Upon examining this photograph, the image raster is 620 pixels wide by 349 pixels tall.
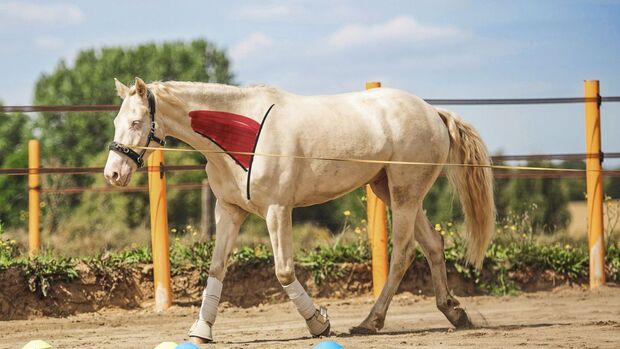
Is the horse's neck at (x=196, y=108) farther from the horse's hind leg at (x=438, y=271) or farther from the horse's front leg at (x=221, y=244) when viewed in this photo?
the horse's hind leg at (x=438, y=271)

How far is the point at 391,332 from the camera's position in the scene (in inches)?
265

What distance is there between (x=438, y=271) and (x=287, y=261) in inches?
57.5

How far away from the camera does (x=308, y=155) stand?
20.7ft

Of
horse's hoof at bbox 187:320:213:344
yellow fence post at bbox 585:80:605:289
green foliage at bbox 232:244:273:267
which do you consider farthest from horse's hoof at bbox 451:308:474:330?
yellow fence post at bbox 585:80:605:289

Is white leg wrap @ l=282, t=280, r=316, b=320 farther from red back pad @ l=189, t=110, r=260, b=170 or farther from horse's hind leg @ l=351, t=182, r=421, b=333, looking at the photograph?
red back pad @ l=189, t=110, r=260, b=170

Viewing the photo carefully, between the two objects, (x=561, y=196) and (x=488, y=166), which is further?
(x=561, y=196)

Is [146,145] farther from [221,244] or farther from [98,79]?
[98,79]

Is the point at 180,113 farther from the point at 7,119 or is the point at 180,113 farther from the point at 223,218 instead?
the point at 7,119

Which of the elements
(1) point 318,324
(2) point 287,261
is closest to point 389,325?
(1) point 318,324

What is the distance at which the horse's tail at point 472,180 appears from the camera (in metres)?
7.12

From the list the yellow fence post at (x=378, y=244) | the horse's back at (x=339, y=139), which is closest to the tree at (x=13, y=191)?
the yellow fence post at (x=378, y=244)

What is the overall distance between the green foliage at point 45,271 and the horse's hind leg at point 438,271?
10.4ft

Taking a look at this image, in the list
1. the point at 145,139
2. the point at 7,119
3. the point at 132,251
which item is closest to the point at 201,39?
the point at 7,119

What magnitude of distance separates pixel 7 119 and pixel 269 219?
124 feet
